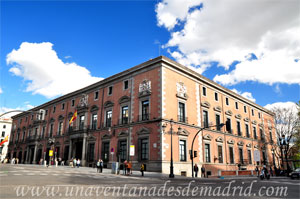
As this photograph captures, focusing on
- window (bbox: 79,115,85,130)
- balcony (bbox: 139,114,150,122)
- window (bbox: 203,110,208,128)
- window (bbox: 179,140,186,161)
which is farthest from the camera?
window (bbox: 79,115,85,130)

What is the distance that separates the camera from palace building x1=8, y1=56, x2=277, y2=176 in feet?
88.0

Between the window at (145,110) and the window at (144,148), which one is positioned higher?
the window at (145,110)

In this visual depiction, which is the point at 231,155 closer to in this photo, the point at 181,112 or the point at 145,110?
the point at 181,112

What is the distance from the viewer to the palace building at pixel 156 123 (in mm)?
26812

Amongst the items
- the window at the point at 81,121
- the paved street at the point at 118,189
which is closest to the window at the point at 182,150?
the paved street at the point at 118,189

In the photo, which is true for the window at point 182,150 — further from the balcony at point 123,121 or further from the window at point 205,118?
the balcony at point 123,121

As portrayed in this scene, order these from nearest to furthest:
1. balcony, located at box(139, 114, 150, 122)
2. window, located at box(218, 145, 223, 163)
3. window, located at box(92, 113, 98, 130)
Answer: balcony, located at box(139, 114, 150, 122) → window, located at box(218, 145, 223, 163) → window, located at box(92, 113, 98, 130)

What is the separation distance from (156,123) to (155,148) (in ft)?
9.17

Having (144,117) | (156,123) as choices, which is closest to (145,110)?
(144,117)

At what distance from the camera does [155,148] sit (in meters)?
25.6

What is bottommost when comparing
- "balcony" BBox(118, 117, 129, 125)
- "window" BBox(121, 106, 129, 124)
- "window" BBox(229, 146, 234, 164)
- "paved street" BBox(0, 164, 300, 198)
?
"paved street" BBox(0, 164, 300, 198)

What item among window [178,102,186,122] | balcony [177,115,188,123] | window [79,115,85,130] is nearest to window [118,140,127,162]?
balcony [177,115,188,123]

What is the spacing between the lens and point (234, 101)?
41.3 m

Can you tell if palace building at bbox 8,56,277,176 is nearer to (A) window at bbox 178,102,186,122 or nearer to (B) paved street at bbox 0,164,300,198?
(A) window at bbox 178,102,186,122
